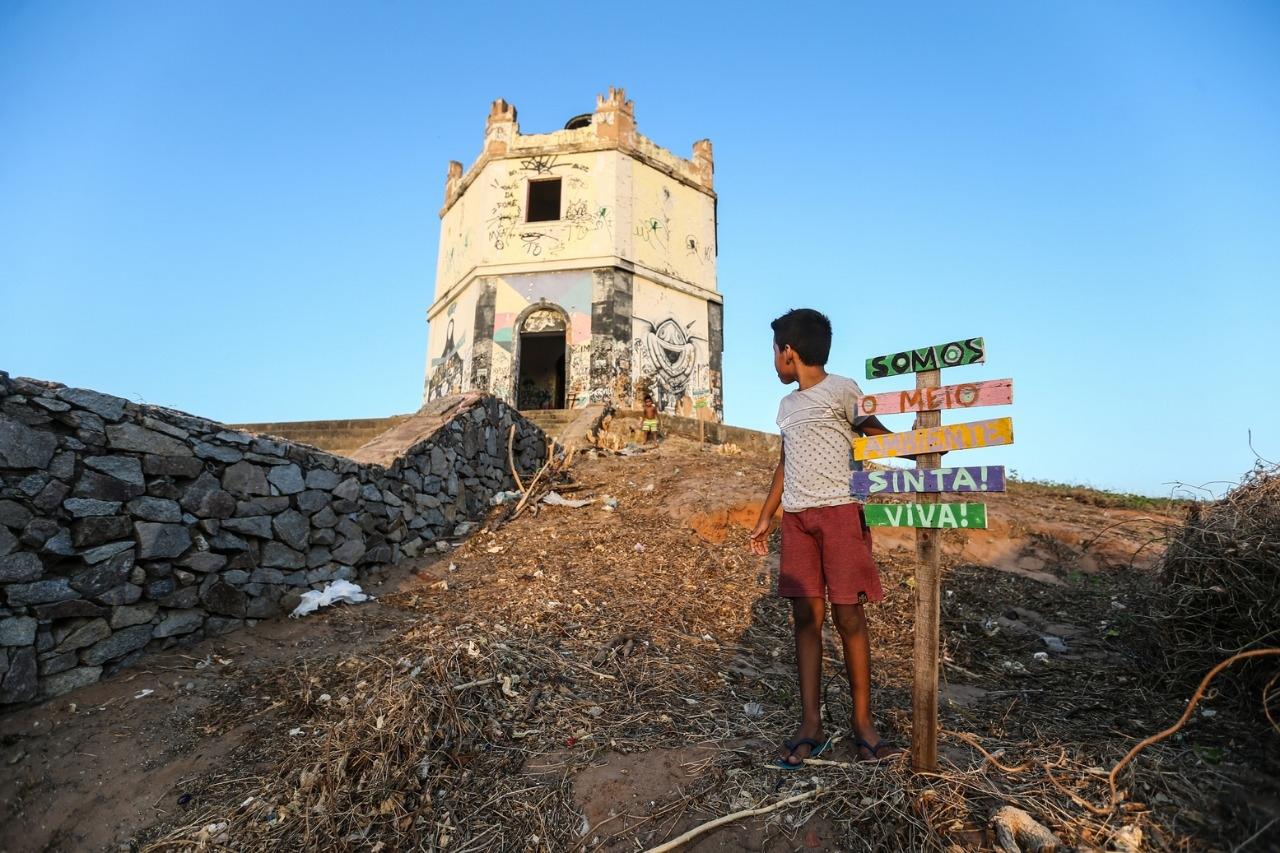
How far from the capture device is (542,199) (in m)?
15.9

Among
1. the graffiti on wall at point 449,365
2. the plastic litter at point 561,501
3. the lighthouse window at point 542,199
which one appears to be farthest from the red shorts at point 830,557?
the lighthouse window at point 542,199

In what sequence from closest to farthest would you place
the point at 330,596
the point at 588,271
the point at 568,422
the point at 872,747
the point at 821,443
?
1. the point at 872,747
2. the point at 821,443
3. the point at 330,596
4. the point at 568,422
5. the point at 588,271

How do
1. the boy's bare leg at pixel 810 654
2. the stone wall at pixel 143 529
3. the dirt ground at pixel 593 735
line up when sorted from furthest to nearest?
the stone wall at pixel 143 529 < the boy's bare leg at pixel 810 654 < the dirt ground at pixel 593 735

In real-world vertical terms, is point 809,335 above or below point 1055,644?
above

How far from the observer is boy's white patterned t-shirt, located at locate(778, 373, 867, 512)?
2869 millimetres

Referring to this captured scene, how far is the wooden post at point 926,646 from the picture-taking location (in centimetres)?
248

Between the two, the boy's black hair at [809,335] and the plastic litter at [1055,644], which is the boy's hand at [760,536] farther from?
the plastic litter at [1055,644]

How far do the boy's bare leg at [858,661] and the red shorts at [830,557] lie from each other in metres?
0.06

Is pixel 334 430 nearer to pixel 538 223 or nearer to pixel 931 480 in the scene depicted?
pixel 538 223

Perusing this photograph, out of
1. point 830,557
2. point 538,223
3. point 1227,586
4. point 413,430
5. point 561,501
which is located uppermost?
point 538,223

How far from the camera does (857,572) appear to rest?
108 inches

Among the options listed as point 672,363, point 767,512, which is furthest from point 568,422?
point 767,512

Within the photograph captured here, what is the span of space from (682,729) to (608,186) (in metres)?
13.3

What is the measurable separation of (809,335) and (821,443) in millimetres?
532
